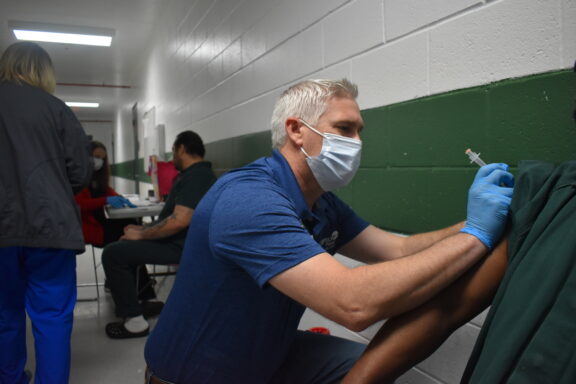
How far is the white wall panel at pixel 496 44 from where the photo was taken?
99 cm

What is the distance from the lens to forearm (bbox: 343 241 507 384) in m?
0.84

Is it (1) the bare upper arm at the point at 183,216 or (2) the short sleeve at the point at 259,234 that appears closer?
(2) the short sleeve at the point at 259,234

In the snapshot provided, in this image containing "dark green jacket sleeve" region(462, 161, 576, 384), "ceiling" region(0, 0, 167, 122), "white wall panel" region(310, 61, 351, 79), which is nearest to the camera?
"dark green jacket sleeve" region(462, 161, 576, 384)

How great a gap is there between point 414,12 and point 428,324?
0.95 meters

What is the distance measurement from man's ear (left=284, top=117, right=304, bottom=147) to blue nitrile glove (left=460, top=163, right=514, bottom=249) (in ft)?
1.71

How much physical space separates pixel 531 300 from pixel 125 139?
34.0 ft

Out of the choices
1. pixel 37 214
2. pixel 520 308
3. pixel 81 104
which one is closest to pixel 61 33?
pixel 37 214

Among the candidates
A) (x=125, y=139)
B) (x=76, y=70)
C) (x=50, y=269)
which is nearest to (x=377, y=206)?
(x=50, y=269)

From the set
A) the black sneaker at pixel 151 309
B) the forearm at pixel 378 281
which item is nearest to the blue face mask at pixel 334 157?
the forearm at pixel 378 281

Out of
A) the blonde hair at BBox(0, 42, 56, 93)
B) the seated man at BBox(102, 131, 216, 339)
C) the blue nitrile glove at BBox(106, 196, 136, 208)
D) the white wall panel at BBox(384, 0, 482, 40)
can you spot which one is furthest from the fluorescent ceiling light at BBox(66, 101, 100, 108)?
the white wall panel at BBox(384, 0, 482, 40)

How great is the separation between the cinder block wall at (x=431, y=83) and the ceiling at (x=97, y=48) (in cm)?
313

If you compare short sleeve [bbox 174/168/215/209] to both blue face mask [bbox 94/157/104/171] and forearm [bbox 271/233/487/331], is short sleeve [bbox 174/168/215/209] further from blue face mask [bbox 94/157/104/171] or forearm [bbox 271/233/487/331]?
forearm [bbox 271/233/487/331]

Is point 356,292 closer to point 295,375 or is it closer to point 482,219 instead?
point 482,219

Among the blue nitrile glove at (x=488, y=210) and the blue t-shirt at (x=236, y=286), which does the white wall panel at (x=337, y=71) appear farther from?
the blue nitrile glove at (x=488, y=210)
